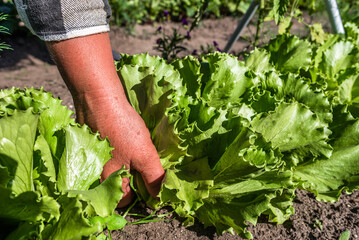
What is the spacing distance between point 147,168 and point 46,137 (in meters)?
0.45

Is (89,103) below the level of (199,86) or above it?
above

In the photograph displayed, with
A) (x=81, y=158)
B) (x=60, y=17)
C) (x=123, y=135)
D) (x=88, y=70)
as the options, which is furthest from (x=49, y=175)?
(x=60, y=17)

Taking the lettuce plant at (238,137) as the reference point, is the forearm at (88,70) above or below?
above

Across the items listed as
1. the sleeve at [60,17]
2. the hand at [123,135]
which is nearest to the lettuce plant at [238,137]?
the hand at [123,135]

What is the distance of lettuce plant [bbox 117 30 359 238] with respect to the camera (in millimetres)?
1457

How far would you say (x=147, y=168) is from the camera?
150 cm

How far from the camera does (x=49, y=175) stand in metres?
1.28

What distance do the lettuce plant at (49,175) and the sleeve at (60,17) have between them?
304mm

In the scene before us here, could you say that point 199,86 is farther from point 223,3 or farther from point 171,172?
point 223,3

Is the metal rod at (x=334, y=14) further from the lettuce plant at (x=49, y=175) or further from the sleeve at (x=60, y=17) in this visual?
the lettuce plant at (x=49, y=175)

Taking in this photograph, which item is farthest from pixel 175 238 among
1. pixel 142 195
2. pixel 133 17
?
pixel 133 17

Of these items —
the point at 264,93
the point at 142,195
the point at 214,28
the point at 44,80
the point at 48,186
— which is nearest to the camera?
the point at 48,186

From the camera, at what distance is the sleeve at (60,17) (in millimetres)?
1198

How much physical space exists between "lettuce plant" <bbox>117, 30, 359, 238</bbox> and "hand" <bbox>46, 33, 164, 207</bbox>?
138mm
